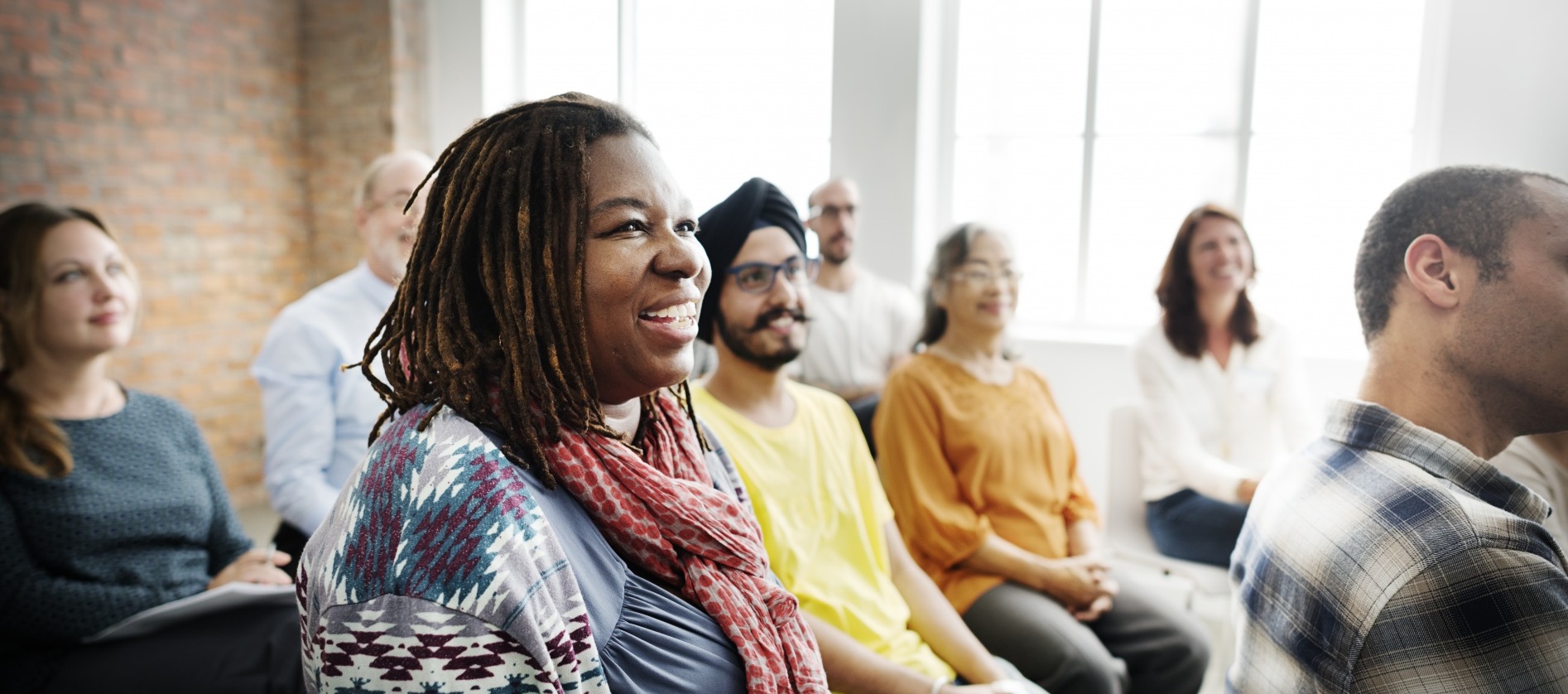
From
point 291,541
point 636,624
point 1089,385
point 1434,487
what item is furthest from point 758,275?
point 1089,385

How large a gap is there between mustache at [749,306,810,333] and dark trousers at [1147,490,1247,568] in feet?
5.26

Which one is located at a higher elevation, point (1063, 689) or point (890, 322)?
point (890, 322)

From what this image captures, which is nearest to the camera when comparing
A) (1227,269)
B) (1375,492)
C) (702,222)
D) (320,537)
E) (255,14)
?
(320,537)

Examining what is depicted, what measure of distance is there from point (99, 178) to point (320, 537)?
4970 mm

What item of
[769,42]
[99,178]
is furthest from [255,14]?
[769,42]

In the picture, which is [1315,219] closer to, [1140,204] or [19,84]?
[1140,204]

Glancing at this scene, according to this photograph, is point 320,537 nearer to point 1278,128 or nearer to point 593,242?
point 593,242

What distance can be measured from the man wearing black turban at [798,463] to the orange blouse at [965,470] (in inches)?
14.8

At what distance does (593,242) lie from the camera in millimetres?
913

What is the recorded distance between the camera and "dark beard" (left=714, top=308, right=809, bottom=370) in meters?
1.86

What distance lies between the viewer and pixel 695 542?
37.5 inches

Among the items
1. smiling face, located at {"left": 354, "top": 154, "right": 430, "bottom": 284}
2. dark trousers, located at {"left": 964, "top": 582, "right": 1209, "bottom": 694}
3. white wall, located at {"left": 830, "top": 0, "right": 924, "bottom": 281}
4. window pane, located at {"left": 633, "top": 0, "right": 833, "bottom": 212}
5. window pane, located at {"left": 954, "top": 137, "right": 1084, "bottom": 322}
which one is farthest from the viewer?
window pane, located at {"left": 633, "top": 0, "right": 833, "bottom": 212}

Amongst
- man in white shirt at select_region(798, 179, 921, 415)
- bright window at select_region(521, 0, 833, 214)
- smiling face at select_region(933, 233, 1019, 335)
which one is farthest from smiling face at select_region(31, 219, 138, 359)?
bright window at select_region(521, 0, 833, 214)

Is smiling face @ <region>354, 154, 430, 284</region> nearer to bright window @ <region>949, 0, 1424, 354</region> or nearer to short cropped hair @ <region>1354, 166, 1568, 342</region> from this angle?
short cropped hair @ <region>1354, 166, 1568, 342</region>
